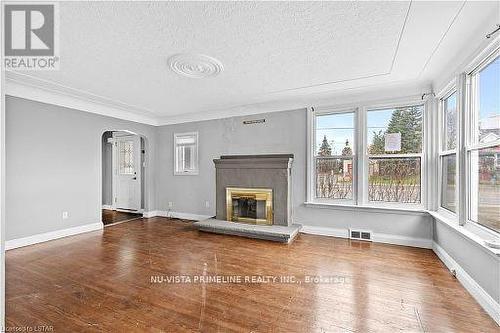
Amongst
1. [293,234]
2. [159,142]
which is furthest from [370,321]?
[159,142]

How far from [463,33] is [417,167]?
206cm

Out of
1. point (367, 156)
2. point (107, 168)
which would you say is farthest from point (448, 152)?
point (107, 168)

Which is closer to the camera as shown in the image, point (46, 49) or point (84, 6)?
point (84, 6)

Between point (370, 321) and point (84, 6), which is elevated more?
point (84, 6)

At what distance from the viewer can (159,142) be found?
614 centimetres

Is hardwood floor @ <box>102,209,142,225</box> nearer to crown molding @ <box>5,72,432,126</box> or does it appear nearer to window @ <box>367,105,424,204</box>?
crown molding @ <box>5,72,432,126</box>

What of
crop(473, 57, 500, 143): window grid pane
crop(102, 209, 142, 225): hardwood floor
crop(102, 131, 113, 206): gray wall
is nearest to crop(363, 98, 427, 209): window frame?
crop(473, 57, 500, 143): window grid pane

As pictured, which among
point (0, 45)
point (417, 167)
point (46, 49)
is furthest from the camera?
point (417, 167)

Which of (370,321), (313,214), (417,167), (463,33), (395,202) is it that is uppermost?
→ (463,33)

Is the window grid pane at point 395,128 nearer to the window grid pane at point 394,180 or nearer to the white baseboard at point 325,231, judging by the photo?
the window grid pane at point 394,180

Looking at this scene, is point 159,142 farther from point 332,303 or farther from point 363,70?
point 332,303

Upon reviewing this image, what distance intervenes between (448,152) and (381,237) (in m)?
1.61

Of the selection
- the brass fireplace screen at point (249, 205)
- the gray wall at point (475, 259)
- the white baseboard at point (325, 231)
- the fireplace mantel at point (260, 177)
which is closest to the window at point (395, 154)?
the white baseboard at point (325, 231)

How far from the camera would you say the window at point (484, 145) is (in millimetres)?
2168
